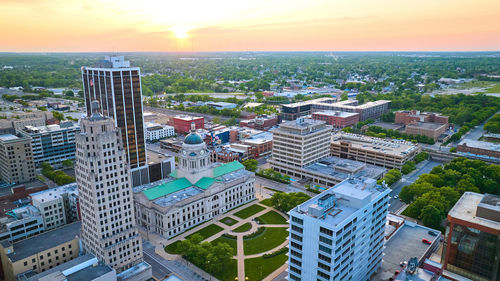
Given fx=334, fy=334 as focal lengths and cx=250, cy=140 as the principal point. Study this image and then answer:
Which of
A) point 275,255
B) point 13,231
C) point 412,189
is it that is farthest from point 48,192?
point 412,189

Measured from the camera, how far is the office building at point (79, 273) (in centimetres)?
7756

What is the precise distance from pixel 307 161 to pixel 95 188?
338 feet

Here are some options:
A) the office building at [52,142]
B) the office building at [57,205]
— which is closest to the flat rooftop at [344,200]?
the office building at [57,205]

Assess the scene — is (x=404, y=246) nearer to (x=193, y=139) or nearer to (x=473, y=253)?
(x=473, y=253)

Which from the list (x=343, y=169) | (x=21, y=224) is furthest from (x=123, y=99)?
(x=343, y=169)

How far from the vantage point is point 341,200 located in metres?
81.0

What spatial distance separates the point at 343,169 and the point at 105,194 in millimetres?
106121

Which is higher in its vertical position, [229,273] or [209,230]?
[209,230]

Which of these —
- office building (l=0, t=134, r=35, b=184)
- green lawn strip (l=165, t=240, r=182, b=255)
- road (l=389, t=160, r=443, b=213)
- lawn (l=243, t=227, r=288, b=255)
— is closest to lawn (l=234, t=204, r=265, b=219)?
lawn (l=243, t=227, r=288, b=255)

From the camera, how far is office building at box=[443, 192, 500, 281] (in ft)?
237

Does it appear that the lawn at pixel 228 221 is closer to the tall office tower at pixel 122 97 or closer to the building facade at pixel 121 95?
the tall office tower at pixel 122 97

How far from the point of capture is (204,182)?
130125 millimetres

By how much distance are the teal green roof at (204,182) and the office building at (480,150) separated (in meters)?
147

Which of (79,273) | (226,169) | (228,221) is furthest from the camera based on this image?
(226,169)
